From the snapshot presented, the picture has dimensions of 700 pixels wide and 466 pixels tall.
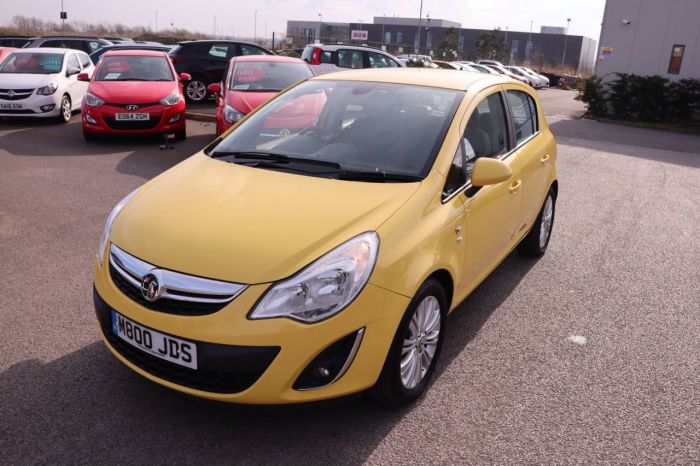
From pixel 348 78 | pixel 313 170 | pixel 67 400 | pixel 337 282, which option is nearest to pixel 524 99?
pixel 348 78

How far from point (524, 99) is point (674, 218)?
A: 11.5ft

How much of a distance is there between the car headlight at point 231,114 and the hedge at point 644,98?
1690cm

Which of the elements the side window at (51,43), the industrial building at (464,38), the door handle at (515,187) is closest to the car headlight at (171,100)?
the door handle at (515,187)

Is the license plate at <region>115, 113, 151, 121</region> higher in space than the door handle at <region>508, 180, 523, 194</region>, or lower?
lower

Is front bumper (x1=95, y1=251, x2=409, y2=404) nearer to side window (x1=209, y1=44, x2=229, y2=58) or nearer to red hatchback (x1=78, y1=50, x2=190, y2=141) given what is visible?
red hatchback (x1=78, y1=50, x2=190, y2=141)

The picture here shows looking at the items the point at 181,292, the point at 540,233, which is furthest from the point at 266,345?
the point at 540,233

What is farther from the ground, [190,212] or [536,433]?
[190,212]

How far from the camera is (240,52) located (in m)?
17.0

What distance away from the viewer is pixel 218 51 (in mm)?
16594

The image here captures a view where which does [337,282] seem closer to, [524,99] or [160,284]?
[160,284]

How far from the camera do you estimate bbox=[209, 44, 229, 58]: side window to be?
16.5 meters

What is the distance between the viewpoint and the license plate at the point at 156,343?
2596mm

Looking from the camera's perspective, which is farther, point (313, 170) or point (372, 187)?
point (313, 170)

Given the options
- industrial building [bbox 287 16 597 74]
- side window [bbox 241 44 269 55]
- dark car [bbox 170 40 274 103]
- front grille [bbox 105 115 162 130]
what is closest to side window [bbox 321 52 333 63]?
dark car [bbox 170 40 274 103]
